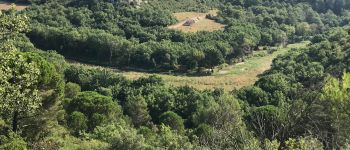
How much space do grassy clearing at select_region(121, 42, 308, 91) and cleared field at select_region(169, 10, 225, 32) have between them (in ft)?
49.6

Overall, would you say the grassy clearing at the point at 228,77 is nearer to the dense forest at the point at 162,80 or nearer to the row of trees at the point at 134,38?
the dense forest at the point at 162,80

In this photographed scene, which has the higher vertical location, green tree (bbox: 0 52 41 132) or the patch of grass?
green tree (bbox: 0 52 41 132)

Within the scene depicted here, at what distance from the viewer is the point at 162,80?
2835 inches

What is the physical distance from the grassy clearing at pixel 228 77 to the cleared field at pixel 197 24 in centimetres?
1512

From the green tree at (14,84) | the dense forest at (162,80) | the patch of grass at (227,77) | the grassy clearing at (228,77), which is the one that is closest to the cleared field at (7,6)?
the dense forest at (162,80)

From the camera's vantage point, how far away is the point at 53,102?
3127 centimetres

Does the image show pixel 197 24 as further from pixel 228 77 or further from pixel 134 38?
pixel 228 77

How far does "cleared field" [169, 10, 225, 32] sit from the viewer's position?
4122 inches

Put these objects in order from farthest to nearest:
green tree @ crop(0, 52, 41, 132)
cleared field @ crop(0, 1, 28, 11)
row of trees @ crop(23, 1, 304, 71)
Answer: cleared field @ crop(0, 1, 28, 11) → row of trees @ crop(23, 1, 304, 71) → green tree @ crop(0, 52, 41, 132)

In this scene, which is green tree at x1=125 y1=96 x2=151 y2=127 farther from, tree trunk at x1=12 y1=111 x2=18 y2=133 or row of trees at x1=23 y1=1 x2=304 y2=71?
row of trees at x1=23 y1=1 x2=304 y2=71

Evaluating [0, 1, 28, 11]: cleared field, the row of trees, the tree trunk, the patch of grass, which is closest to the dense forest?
the tree trunk

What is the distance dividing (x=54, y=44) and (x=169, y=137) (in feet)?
221

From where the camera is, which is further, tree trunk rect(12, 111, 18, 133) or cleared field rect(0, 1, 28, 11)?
cleared field rect(0, 1, 28, 11)

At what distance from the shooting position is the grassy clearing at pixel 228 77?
79.4 metres
